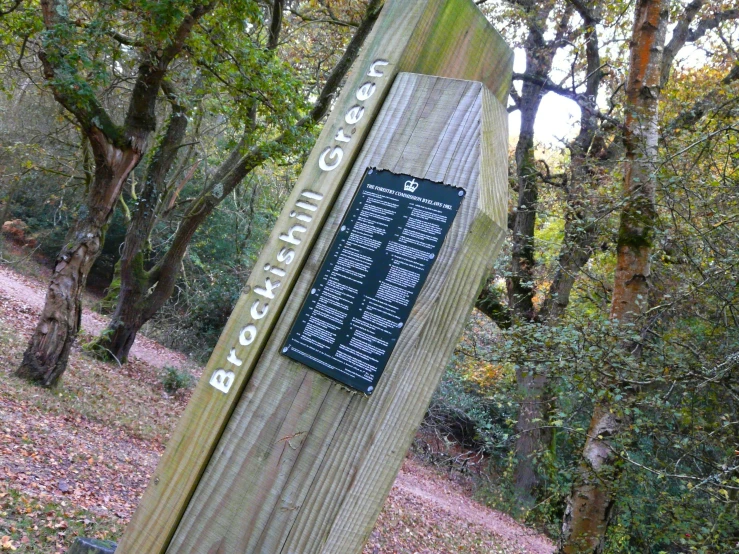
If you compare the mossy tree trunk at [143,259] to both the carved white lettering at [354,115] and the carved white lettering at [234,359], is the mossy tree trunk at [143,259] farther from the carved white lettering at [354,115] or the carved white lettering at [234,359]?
the carved white lettering at [234,359]

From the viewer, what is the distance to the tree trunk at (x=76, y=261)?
27.0 ft

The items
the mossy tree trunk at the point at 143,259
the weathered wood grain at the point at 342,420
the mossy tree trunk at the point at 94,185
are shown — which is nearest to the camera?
the weathered wood grain at the point at 342,420

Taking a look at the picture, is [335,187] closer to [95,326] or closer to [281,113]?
[281,113]

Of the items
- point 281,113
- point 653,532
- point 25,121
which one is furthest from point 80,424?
point 25,121

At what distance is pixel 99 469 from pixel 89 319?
34.9ft

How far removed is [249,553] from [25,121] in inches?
826

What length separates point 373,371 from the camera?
1866mm

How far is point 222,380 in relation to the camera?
213cm

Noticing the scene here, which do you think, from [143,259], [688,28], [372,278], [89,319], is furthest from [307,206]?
[89,319]

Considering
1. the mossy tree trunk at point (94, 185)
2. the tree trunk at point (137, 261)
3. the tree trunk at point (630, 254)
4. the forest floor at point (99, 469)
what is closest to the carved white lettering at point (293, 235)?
the forest floor at point (99, 469)

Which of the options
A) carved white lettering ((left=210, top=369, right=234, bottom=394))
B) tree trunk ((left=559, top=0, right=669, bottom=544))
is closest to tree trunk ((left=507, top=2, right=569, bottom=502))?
tree trunk ((left=559, top=0, right=669, bottom=544))

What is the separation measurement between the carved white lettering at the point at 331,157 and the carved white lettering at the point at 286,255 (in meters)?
Result: 0.32

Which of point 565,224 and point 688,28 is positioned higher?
point 688,28

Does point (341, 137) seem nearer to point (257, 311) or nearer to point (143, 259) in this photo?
point (257, 311)
